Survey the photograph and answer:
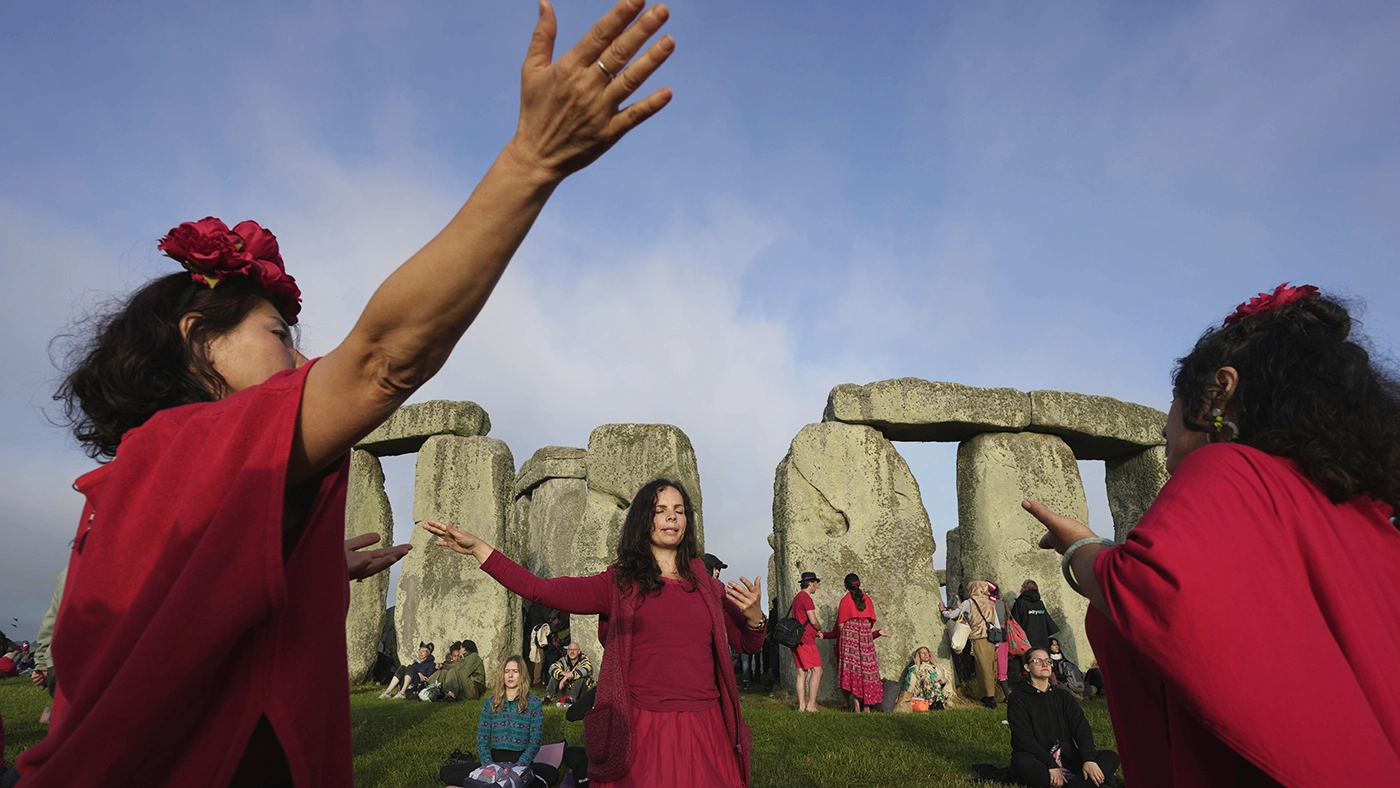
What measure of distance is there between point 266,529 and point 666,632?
2.38m

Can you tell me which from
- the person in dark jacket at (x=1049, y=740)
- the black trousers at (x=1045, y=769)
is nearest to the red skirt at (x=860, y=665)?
the person in dark jacket at (x=1049, y=740)

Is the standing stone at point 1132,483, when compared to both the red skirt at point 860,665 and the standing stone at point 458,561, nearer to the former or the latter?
the red skirt at point 860,665

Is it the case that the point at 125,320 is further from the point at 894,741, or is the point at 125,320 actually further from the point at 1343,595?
the point at 894,741

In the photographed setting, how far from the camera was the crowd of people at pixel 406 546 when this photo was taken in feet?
3.06

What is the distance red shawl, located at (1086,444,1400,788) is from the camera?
4.87ft

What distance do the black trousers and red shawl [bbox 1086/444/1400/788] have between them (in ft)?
12.1

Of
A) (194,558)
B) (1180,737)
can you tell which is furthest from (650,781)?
(194,558)

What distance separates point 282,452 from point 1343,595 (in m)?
1.80

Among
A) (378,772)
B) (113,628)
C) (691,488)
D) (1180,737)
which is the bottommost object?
(378,772)

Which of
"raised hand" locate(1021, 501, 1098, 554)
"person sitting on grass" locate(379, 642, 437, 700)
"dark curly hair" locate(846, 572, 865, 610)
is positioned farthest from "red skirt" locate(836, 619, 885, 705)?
"raised hand" locate(1021, 501, 1098, 554)

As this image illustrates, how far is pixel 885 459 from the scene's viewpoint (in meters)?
10.4

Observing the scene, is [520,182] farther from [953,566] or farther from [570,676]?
[953,566]

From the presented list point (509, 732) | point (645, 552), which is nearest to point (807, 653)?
point (509, 732)

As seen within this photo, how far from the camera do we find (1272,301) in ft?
6.86
